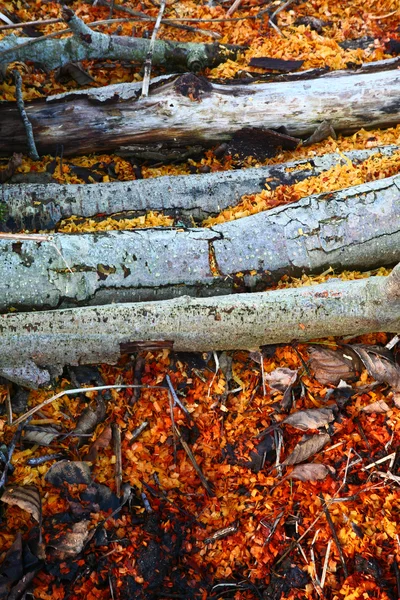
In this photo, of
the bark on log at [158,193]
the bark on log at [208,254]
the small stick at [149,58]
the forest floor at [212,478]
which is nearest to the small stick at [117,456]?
the forest floor at [212,478]

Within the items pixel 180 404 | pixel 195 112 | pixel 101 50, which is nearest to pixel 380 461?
pixel 180 404

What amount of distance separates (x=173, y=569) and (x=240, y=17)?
484 cm

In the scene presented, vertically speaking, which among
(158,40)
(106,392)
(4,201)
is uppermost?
(158,40)

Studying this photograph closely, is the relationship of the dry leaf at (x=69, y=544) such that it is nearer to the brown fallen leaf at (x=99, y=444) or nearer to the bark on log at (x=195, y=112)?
the brown fallen leaf at (x=99, y=444)

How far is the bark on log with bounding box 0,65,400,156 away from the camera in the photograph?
3939mm

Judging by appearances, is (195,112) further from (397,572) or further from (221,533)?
(397,572)

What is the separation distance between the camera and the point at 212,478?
9.41 ft

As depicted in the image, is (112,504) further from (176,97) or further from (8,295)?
(176,97)

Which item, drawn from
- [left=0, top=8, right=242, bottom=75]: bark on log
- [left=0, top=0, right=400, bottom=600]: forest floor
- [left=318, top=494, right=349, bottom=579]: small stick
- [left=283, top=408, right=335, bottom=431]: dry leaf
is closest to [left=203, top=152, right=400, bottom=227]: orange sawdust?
[left=0, top=0, right=400, bottom=600]: forest floor

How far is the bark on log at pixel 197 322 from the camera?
278 centimetres

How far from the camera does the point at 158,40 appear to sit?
14.4 feet

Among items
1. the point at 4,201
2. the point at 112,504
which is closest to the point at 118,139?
the point at 4,201

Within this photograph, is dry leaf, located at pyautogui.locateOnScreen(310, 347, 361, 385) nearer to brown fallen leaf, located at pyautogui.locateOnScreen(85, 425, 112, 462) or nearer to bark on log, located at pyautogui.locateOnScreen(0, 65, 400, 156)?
brown fallen leaf, located at pyautogui.locateOnScreen(85, 425, 112, 462)

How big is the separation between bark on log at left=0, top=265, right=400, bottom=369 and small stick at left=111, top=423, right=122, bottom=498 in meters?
0.42
